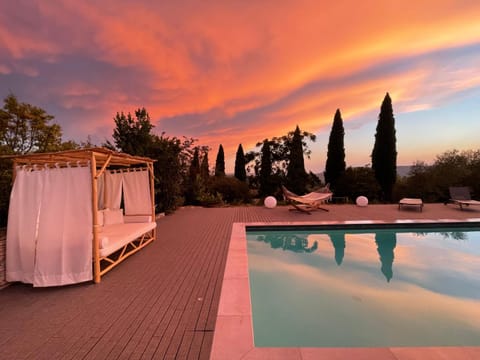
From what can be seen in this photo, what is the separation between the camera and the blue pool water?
109 inches

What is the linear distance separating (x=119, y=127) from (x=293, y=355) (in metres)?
9.56

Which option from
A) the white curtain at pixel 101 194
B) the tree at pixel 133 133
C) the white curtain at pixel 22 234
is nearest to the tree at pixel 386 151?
the tree at pixel 133 133

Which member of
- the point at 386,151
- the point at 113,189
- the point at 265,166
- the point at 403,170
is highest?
the point at 386,151

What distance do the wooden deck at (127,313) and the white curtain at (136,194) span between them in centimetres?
147

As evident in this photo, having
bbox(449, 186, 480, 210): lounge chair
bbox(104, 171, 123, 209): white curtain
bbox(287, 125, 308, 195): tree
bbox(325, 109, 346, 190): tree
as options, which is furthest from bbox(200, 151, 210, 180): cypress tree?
bbox(449, 186, 480, 210): lounge chair

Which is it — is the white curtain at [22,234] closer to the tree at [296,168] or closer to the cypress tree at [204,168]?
the cypress tree at [204,168]

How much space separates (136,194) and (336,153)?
49.2ft

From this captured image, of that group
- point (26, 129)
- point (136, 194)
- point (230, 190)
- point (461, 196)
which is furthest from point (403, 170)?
point (26, 129)

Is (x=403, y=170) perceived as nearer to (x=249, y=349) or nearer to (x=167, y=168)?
(x=167, y=168)

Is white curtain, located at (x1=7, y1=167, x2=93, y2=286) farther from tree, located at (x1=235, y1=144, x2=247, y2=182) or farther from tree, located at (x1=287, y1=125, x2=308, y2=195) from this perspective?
tree, located at (x1=235, y1=144, x2=247, y2=182)

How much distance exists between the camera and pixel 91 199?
348 cm

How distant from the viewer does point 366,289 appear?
396cm

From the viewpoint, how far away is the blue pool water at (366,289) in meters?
2.77

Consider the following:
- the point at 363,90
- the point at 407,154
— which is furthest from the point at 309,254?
the point at 407,154
